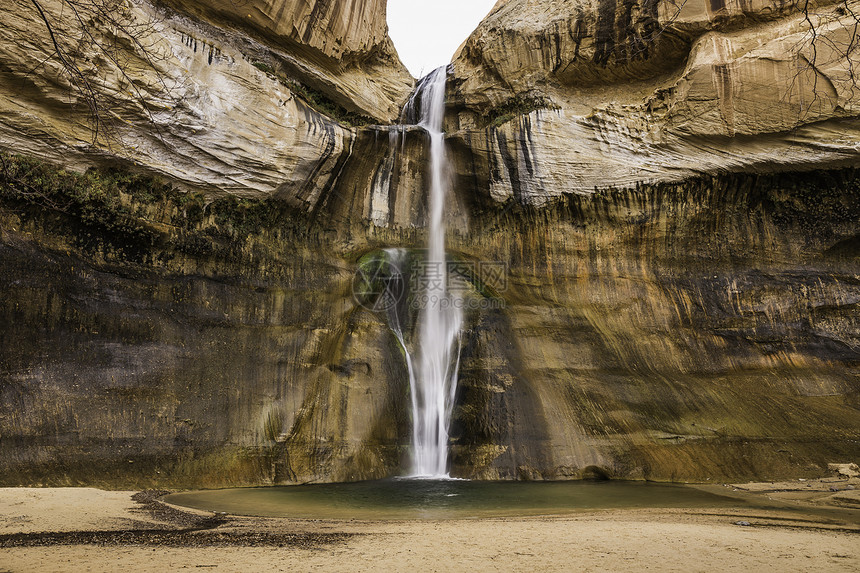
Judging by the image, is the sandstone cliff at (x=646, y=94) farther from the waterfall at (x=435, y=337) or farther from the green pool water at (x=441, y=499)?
the green pool water at (x=441, y=499)

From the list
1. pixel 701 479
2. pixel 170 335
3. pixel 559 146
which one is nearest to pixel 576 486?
pixel 701 479

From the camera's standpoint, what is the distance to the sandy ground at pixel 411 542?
3514 mm

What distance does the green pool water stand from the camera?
662 centimetres

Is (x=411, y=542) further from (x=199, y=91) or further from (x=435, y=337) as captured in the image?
(x=199, y=91)

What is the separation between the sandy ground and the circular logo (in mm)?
6873

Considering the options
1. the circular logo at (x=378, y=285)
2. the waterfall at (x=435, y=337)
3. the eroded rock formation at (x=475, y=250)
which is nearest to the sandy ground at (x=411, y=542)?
the eroded rock formation at (x=475, y=250)

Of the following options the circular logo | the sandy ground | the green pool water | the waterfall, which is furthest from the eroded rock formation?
the sandy ground

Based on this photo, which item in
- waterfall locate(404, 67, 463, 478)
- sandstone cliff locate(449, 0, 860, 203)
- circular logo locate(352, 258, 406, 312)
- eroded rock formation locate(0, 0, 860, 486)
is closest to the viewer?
eroded rock formation locate(0, 0, 860, 486)

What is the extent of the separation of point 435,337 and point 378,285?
6.17 feet

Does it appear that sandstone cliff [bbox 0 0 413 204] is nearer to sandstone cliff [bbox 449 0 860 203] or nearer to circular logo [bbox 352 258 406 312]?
circular logo [bbox 352 258 406 312]

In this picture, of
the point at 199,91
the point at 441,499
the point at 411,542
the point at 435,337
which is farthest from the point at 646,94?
the point at 411,542

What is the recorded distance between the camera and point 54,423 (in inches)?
306

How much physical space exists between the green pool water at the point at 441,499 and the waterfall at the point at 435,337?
5.43ft

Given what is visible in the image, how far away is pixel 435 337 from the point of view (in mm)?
12391
